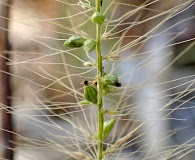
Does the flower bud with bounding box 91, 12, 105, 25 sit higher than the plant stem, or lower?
higher

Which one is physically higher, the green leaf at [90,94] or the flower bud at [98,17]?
the flower bud at [98,17]

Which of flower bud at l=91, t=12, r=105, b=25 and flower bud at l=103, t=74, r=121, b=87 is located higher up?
flower bud at l=91, t=12, r=105, b=25

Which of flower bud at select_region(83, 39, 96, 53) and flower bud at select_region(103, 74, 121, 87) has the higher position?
flower bud at select_region(83, 39, 96, 53)

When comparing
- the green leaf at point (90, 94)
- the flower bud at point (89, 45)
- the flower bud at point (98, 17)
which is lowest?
the green leaf at point (90, 94)

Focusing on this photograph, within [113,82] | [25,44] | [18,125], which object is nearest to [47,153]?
[18,125]

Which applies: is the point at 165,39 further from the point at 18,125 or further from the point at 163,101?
the point at 18,125

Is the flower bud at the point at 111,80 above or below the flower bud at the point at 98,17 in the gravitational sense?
below

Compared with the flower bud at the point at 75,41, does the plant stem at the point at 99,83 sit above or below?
below

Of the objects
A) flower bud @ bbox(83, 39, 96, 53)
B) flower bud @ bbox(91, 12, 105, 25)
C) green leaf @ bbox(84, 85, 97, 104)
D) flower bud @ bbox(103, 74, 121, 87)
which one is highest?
flower bud @ bbox(91, 12, 105, 25)

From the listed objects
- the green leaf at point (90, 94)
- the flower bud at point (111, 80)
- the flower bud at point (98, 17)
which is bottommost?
the green leaf at point (90, 94)

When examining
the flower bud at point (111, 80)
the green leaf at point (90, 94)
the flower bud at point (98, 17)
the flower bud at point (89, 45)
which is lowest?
the green leaf at point (90, 94)

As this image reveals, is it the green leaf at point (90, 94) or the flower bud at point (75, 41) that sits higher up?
the flower bud at point (75, 41)
